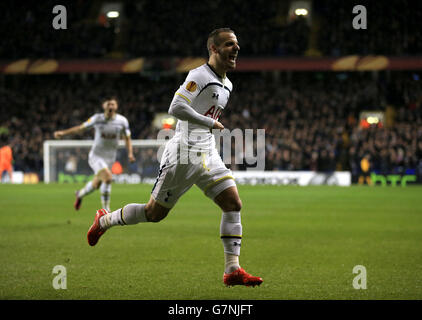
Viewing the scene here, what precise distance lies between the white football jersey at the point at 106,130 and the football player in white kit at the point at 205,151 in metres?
7.47

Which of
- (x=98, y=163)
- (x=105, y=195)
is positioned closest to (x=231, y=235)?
(x=105, y=195)

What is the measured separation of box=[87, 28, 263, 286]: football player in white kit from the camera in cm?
594

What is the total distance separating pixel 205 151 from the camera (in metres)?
6.17

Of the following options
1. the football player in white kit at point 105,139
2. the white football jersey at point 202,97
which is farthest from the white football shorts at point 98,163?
the white football jersey at point 202,97

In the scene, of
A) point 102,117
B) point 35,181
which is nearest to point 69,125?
point 35,181

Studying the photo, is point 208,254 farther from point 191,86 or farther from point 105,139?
point 105,139

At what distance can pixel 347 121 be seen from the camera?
33.2 metres

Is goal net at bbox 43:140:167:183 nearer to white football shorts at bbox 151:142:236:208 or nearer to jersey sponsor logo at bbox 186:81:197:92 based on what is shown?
white football shorts at bbox 151:142:236:208

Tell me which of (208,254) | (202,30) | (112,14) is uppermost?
(112,14)

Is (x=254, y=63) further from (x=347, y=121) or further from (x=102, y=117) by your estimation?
(x=102, y=117)

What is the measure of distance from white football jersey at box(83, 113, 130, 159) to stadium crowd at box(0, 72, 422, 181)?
14796mm

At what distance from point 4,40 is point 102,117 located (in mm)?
27617

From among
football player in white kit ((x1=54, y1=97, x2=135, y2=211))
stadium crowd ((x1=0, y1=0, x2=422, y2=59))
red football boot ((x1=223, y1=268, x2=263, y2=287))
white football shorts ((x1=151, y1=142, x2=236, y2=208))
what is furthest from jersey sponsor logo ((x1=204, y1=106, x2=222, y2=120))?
stadium crowd ((x1=0, y1=0, x2=422, y2=59))

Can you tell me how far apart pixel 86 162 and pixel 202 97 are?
22.9m
